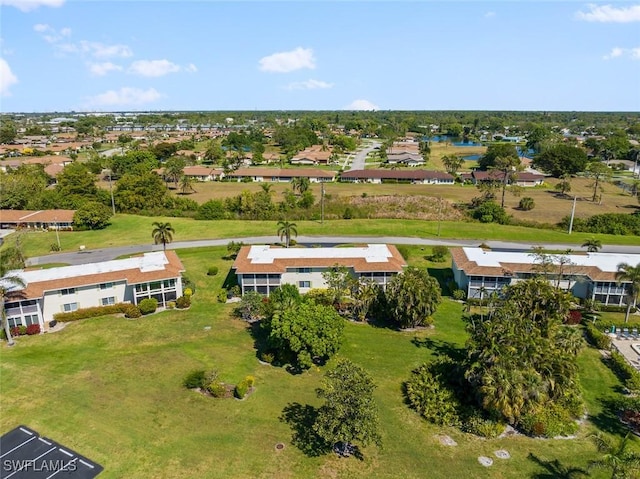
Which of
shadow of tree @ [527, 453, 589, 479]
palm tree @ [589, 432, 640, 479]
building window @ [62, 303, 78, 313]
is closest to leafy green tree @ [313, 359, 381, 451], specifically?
shadow of tree @ [527, 453, 589, 479]

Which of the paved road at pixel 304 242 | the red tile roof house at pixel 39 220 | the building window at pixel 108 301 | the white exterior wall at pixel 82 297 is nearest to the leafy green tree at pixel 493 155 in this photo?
the paved road at pixel 304 242

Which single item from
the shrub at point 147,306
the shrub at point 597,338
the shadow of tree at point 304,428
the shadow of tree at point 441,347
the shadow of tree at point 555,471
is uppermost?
the shrub at point 147,306

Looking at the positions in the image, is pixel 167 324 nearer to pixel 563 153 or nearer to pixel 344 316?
pixel 344 316

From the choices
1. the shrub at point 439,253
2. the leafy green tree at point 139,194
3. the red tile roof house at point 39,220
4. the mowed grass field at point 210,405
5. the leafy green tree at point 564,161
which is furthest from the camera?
the leafy green tree at point 564,161

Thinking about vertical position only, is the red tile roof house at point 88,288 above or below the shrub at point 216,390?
above

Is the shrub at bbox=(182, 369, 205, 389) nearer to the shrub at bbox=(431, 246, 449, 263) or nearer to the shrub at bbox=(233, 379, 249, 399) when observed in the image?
the shrub at bbox=(233, 379, 249, 399)

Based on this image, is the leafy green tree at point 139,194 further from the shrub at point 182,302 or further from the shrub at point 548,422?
the shrub at point 548,422
